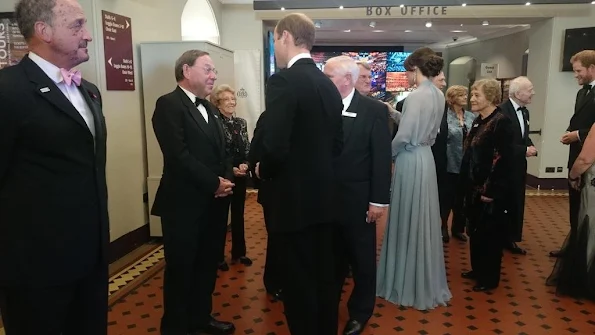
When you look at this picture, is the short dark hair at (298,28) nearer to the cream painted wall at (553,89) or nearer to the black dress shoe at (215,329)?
the black dress shoe at (215,329)

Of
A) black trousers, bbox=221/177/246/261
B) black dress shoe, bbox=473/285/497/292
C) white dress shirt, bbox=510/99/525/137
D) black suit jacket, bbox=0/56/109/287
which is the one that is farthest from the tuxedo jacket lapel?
white dress shirt, bbox=510/99/525/137

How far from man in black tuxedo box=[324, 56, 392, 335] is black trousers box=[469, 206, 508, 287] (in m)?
1.06

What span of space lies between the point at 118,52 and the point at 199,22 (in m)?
3.05

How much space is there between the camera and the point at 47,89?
59.4 inches

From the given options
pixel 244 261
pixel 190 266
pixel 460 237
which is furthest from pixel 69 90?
pixel 460 237

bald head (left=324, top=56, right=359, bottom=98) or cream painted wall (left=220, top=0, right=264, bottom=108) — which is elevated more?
cream painted wall (left=220, top=0, right=264, bottom=108)

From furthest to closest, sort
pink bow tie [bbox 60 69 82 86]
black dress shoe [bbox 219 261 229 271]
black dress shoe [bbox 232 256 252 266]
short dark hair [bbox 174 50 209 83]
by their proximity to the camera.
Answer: black dress shoe [bbox 232 256 252 266]
black dress shoe [bbox 219 261 229 271]
short dark hair [bbox 174 50 209 83]
pink bow tie [bbox 60 69 82 86]

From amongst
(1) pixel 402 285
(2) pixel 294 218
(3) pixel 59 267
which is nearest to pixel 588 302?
(1) pixel 402 285

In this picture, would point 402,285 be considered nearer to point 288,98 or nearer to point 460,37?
point 288,98

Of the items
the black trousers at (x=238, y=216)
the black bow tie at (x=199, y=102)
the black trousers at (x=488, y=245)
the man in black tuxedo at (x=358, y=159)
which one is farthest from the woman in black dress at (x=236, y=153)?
the black trousers at (x=488, y=245)

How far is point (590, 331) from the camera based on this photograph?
2967 mm

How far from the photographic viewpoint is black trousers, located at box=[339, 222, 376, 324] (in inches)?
113

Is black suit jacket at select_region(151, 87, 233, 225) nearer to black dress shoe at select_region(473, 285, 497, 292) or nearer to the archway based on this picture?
black dress shoe at select_region(473, 285, 497, 292)

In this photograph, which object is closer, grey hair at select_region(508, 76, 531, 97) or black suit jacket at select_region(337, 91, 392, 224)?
black suit jacket at select_region(337, 91, 392, 224)
